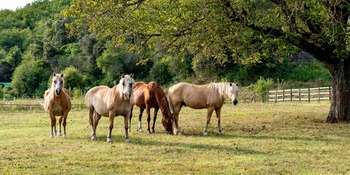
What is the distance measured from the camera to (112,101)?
11.6 meters

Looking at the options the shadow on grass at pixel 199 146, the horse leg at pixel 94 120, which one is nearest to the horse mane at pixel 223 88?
the shadow on grass at pixel 199 146

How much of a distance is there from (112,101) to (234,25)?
5.28m

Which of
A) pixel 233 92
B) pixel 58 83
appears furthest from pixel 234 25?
pixel 58 83

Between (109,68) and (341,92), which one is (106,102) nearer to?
(341,92)

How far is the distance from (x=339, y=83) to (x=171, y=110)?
6.81m

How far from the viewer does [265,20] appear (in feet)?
50.0

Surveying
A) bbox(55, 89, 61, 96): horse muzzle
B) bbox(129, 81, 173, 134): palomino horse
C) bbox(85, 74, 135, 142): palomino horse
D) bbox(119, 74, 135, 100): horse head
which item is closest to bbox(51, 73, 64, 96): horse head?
bbox(55, 89, 61, 96): horse muzzle

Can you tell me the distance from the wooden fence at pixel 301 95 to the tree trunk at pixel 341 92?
15.6m

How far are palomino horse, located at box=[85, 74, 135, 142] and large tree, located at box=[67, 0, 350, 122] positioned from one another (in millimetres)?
2919

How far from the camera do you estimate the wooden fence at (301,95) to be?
107 feet

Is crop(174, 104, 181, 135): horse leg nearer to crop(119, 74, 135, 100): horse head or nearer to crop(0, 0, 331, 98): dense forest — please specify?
crop(119, 74, 135, 100): horse head

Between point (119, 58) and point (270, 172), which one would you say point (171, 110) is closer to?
point (270, 172)

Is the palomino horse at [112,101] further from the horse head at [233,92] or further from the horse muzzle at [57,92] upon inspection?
the horse head at [233,92]

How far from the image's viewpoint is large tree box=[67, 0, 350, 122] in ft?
46.6
